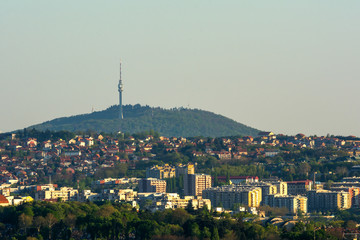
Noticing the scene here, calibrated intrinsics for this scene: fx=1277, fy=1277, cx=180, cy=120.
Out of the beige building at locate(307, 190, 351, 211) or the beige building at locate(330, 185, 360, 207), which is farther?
the beige building at locate(330, 185, 360, 207)

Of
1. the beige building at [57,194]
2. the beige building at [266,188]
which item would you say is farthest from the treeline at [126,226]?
the beige building at [266,188]

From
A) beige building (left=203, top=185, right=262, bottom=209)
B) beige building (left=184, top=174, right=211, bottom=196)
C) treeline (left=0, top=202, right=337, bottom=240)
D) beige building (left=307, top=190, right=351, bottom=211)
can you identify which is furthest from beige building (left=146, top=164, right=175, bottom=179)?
treeline (left=0, top=202, right=337, bottom=240)

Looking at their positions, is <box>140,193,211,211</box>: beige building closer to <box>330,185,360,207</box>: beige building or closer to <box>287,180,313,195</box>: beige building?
<box>287,180,313,195</box>: beige building

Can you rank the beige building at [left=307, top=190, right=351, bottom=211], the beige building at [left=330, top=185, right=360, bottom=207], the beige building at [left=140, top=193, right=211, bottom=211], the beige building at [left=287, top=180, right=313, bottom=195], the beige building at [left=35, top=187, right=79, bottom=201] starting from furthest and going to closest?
the beige building at [left=287, top=180, right=313, bottom=195] → the beige building at [left=330, top=185, right=360, bottom=207] → the beige building at [left=307, top=190, right=351, bottom=211] → the beige building at [left=35, top=187, right=79, bottom=201] → the beige building at [left=140, top=193, right=211, bottom=211]

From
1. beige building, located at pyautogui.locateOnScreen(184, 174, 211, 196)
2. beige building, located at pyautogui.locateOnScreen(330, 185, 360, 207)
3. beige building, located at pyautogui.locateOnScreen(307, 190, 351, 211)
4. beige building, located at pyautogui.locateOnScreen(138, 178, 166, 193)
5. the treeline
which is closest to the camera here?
the treeline

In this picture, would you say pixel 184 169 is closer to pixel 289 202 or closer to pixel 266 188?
pixel 266 188

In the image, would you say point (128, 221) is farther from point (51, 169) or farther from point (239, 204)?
point (51, 169)

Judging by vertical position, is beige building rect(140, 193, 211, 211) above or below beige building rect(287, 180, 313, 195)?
below
